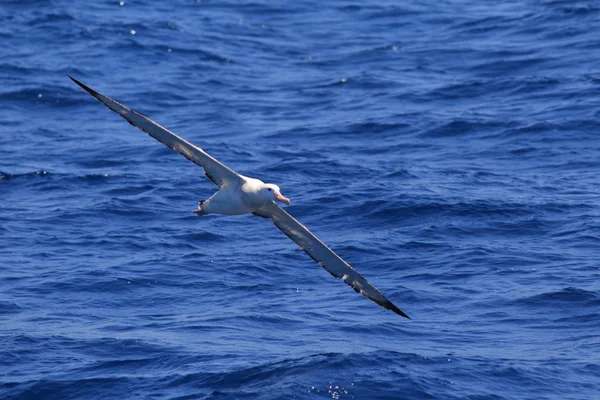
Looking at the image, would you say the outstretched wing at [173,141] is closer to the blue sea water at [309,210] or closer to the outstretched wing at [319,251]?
the outstretched wing at [319,251]

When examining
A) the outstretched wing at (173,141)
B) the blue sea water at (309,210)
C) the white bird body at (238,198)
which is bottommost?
the blue sea water at (309,210)

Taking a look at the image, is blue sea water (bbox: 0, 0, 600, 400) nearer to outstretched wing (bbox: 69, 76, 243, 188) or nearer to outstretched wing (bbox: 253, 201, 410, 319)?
outstretched wing (bbox: 253, 201, 410, 319)

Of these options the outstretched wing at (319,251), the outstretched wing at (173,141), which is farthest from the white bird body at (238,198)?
the outstretched wing at (319,251)

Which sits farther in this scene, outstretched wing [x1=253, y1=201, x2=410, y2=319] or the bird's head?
outstretched wing [x1=253, y1=201, x2=410, y2=319]

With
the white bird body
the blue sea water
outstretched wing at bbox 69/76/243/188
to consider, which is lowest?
the blue sea water

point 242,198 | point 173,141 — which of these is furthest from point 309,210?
point 173,141

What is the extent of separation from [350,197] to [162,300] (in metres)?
5.70

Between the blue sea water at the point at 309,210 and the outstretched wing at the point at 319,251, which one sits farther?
the blue sea water at the point at 309,210

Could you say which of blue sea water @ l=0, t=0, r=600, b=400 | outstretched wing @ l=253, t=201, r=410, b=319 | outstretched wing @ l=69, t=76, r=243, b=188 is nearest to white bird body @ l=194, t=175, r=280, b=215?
outstretched wing @ l=69, t=76, r=243, b=188

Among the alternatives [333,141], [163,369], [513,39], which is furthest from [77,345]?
[513,39]

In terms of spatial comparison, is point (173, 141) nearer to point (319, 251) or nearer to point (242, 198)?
point (242, 198)

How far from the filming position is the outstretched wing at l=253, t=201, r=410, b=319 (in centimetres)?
1691

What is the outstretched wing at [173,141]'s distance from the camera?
15.0 m

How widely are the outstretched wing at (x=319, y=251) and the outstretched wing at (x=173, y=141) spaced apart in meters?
0.84
